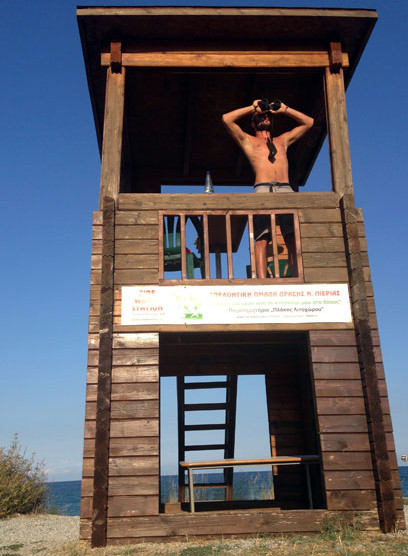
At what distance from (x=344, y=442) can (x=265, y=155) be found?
5.30 metres

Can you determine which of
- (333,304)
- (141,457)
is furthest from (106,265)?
(333,304)

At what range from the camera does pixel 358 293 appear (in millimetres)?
8180

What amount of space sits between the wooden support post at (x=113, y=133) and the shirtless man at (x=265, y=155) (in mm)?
1995

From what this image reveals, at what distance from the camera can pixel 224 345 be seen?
467 inches

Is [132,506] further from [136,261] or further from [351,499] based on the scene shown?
[136,261]

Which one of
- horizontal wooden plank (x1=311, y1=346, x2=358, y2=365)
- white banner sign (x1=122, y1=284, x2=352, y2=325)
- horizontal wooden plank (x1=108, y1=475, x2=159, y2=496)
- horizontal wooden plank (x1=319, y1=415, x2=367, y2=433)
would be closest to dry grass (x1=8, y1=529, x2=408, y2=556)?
horizontal wooden plank (x1=108, y1=475, x2=159, y2=496)

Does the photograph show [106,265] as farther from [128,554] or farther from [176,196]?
[128,554]

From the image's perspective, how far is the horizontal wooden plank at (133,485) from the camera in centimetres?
709

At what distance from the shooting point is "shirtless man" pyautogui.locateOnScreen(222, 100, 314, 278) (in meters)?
9.03

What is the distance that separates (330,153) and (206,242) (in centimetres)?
293

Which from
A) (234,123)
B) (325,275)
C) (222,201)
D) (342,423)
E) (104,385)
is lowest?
(342,423)

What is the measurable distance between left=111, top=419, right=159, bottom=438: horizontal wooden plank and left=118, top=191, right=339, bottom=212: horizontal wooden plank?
3.49 metres

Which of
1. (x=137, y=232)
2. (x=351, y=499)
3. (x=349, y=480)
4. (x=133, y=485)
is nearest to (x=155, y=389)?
(x=133, y=485)

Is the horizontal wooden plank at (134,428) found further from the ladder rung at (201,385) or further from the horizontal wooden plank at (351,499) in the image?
the ladder rung at (201,385)
